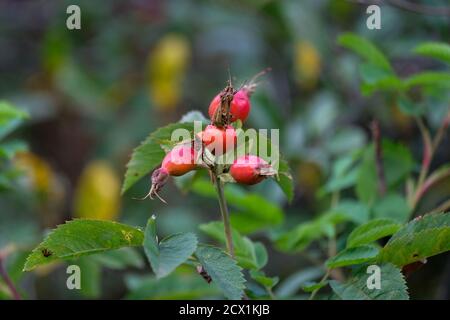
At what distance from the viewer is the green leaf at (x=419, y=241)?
1058 mm

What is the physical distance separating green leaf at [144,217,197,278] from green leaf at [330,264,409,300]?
289mm

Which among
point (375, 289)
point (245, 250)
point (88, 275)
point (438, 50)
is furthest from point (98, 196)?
point (375, 289)

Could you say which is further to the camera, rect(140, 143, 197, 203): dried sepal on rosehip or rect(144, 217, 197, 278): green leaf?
rect(140, 143, 197, 203): dried sepal on rosehip

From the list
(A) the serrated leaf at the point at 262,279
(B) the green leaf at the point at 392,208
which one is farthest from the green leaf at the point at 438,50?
(A) the serrated leaf at the point at 262,279

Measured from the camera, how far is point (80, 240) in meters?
1.06

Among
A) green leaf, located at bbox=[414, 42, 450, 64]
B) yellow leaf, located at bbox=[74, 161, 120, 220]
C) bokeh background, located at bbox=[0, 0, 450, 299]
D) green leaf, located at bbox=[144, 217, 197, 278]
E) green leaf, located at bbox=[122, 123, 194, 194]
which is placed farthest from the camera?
yellow leaf, located at bbox=[74, 161, 120, 220]

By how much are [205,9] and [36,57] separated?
3.36 ft

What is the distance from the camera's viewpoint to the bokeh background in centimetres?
241

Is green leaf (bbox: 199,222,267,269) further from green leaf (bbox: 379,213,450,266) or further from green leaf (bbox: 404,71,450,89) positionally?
green leaf (bbox: 404,71,450,89)

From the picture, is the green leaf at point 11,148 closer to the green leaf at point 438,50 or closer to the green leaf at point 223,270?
the green leaf at point 223,270

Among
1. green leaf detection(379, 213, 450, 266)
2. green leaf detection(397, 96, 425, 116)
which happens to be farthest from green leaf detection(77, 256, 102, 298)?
green leaf detection(397, 96, 425, 116)

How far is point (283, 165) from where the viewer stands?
117cm

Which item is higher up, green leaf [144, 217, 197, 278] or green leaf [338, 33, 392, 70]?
green leaf [338, 33, 392, 70]

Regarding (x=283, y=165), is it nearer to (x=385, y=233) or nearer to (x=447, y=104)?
(x=385, y=233)
